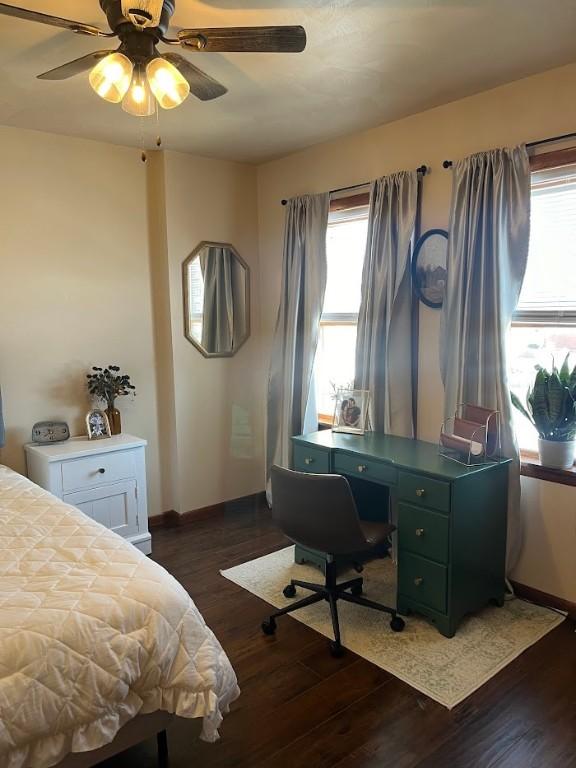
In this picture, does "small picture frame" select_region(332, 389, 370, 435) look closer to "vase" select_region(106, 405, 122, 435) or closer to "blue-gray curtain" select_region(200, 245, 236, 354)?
"blue-gray curtain" select_region(200, 245, 236, 354)

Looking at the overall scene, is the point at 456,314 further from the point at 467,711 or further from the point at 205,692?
the point at 205,692

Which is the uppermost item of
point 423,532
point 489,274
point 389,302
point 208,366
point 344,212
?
point 344,212

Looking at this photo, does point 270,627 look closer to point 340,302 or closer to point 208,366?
point 208,366

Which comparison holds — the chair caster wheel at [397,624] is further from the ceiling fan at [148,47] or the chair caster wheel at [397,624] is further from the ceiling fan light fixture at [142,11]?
the ceiling fan light fixture at [142,11]

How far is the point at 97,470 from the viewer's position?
3324mm

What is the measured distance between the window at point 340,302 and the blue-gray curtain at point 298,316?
121 millimetres

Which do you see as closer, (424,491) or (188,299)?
(424,491)

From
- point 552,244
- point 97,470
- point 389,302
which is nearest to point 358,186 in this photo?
point 389,302

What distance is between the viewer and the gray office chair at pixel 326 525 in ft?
7.97

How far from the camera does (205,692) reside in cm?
163

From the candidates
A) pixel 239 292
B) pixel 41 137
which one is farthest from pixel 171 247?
pixel 41 137

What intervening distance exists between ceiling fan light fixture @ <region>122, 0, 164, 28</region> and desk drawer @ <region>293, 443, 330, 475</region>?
2.15 metres

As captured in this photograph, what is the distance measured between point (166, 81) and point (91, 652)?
5.80 feet

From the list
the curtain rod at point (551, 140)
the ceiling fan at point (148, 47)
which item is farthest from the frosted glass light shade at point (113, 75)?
the curtain rod at point (551, 140)
